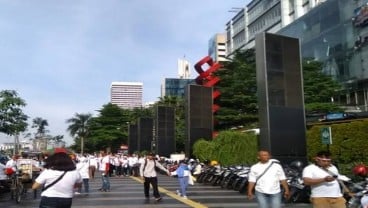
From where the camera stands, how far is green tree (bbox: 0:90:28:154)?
3341 cm

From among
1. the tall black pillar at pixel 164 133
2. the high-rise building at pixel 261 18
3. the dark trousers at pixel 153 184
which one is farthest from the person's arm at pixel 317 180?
the high-rise building at pixel 261 18

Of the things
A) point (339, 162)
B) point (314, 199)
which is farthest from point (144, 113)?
point (314, 199)

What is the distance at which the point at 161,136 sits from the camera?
45.3m

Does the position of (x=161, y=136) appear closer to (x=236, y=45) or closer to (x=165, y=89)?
(x=236, y=45)

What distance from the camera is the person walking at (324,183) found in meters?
7.90

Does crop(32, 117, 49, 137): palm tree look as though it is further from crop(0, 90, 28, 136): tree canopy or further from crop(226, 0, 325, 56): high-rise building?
crop(0, 90, 28, 136): tree canopy

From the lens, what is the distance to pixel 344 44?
4944cm

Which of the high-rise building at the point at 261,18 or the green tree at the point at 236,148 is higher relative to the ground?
the high-rise building at the point at 261,18

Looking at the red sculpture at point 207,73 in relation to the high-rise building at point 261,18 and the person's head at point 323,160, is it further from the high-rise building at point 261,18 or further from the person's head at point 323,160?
the person's head at point 323,160

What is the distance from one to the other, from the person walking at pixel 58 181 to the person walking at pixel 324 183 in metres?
3.66

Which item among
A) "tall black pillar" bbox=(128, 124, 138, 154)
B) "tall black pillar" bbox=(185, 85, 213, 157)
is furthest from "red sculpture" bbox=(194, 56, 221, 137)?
"tall black pillar" bbox=(185, 85, 213, 157)

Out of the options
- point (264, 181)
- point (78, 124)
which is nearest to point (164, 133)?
point (264, 181)

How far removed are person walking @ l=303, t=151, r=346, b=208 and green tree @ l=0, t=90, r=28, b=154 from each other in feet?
93.7

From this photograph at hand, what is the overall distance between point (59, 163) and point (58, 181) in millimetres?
238
